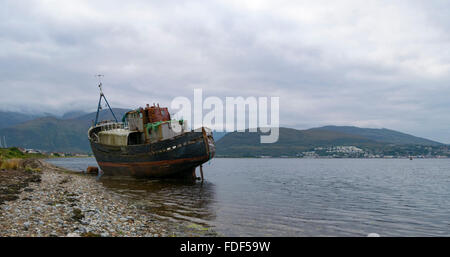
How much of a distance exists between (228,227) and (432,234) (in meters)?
9.82

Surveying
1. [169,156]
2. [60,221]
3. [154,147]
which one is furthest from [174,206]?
[154,147]

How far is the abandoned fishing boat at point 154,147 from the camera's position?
30859 millimetres

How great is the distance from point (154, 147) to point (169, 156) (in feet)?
6.47

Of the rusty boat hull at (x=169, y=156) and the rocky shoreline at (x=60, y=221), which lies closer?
the rocky shoreline at (x=60, y=221)

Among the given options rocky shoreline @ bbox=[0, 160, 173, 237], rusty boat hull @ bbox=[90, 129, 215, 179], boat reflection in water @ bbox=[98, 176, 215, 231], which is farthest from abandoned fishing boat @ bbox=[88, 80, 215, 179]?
rocky shoreline @ bbox=[0, 160, 173, 237]

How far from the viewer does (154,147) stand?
103ft

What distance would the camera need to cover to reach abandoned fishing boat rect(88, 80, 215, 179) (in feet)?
101

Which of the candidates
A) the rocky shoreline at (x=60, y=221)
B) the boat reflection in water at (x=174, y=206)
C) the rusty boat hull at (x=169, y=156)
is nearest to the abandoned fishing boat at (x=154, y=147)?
the rusty boat hull at (x=169, y=156)

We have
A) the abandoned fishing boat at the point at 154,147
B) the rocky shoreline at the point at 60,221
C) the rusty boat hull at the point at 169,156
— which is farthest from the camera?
the abandoned fishing boat at the point at 154,147

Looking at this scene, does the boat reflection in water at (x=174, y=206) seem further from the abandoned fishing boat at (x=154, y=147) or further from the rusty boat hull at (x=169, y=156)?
the abandoned fishing boat at (x=154, y=147)

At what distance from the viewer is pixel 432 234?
1359 cm

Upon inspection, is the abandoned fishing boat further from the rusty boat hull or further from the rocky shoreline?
the rocky shoreline

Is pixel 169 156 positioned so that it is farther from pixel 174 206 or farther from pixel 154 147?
pixel 174 206
